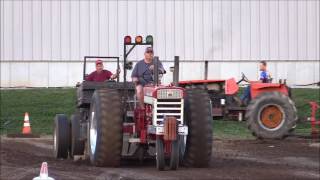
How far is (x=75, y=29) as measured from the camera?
35.3 meters

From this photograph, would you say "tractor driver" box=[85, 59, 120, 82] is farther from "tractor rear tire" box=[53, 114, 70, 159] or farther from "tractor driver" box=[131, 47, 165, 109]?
"tractor driver" box=[131, 47, 165, 109]

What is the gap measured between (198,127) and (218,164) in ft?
5.85

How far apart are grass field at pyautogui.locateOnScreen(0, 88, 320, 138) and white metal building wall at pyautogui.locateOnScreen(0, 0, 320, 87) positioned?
205 cm

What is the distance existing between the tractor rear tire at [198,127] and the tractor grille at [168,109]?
226 mm

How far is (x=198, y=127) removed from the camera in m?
13.0

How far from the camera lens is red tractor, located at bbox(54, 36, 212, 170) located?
12.6m

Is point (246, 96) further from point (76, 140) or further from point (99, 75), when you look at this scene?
point (76, 140)

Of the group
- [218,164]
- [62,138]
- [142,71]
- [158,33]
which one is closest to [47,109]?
[158,33]

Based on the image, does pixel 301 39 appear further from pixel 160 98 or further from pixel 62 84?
pixel 160 98

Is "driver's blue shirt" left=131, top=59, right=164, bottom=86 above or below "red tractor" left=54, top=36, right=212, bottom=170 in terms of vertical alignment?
above

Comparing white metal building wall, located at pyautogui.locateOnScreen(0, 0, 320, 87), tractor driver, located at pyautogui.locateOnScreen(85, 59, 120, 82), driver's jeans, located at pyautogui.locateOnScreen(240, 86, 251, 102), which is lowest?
driver's jeans, located at pyautogui.locateOnScreen(240, 86, 251, 102)

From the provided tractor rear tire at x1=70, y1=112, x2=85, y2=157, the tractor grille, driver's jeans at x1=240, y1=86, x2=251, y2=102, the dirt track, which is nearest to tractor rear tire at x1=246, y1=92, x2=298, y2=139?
the dirt track

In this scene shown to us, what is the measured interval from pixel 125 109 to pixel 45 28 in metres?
22.3

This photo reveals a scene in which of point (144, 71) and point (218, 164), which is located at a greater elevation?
point (144, 71)
